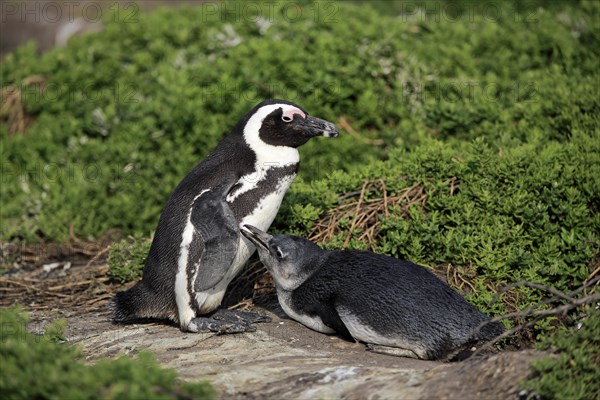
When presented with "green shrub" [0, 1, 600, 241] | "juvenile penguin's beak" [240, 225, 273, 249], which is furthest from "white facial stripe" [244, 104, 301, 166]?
"green shrub" [0, 1, 600, 241]

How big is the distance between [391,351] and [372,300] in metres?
0.29

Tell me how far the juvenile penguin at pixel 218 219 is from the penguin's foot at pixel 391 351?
2.54 feet

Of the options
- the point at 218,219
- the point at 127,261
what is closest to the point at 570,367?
the point at 218,219

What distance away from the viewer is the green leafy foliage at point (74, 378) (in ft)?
11.4

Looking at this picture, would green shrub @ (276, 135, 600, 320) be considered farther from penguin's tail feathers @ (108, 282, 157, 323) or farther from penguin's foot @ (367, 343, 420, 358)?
penguin's tail feathers @ (108, 282, 157, 323)

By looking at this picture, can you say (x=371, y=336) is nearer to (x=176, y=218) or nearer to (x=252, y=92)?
(x=176, y=218)

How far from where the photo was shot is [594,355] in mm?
3939

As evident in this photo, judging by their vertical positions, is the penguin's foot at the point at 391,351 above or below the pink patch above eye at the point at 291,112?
below

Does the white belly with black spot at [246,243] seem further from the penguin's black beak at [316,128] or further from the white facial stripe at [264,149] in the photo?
the penguin's black beak at [316,128]

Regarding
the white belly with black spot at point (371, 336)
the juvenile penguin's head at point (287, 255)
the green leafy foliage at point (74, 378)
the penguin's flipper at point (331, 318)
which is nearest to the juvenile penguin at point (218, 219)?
the juvenile penguin's head at point (287, 255)

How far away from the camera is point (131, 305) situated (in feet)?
17.1

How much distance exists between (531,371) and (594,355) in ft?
1.05

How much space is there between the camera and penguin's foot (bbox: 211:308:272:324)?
509 cm

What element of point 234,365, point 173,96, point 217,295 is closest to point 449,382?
point 234,365
